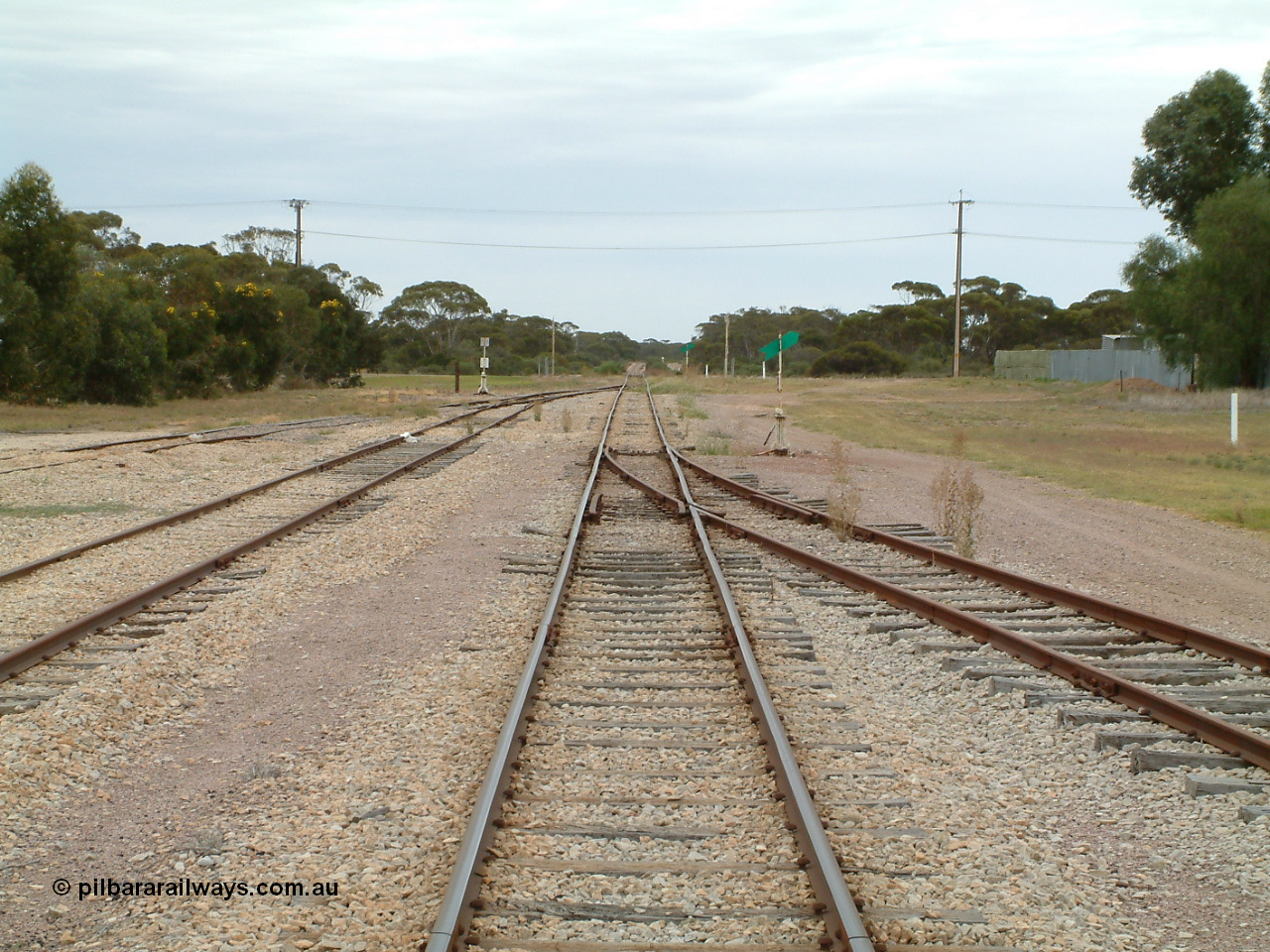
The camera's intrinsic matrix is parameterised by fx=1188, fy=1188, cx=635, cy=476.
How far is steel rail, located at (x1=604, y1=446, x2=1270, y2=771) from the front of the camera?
5.55 m

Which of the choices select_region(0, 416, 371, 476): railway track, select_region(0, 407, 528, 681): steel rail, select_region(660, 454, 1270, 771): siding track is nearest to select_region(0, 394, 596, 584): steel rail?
select_region(0, 407, 528, 681): steel rail

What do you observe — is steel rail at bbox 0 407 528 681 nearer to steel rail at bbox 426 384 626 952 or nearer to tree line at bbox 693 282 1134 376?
steel rail at bbox 426 384 626 952

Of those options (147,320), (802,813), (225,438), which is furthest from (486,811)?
(147,320)

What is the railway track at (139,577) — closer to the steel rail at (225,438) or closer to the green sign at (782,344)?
the steel rail at (225,438)

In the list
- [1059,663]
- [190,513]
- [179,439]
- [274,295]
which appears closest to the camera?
[1059,663]

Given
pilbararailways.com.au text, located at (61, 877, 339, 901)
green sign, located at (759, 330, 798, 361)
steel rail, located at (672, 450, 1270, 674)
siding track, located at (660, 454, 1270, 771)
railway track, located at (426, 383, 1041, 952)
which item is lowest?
pilbararailways.com.au text, located at (61, 877, 339, 901)

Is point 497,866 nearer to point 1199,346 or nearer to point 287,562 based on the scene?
point 287,562

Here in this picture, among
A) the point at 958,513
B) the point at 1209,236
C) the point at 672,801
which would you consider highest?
the point at 1209,236

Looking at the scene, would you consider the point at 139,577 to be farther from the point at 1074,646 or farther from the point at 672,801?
the point at 1074,646

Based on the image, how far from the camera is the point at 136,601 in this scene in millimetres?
8383

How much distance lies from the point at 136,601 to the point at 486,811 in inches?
193

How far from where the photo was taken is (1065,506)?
52.0 feet

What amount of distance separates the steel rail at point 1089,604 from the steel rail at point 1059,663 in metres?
0.87

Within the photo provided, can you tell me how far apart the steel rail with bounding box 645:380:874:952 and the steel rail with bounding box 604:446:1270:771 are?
60.5 inches
